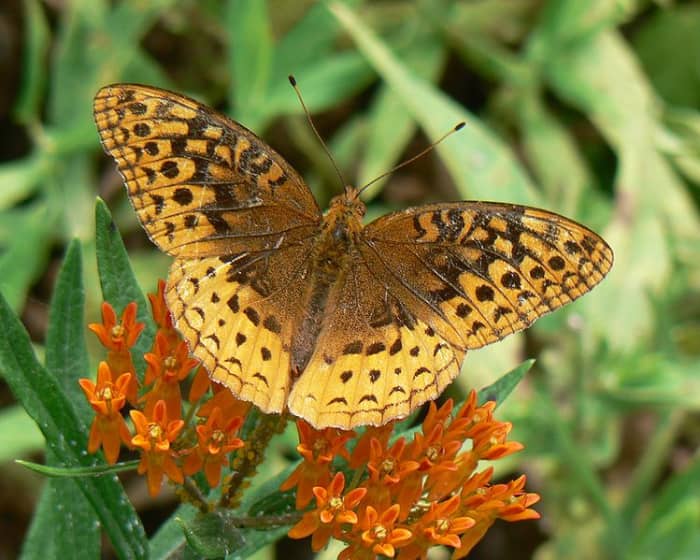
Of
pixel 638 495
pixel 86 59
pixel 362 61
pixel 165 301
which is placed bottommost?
pixel 638 495

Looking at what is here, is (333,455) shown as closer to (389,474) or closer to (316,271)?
(389,474)

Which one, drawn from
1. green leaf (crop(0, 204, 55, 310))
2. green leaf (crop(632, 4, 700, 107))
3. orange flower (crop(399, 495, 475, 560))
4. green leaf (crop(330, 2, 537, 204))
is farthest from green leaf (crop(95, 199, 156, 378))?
green leaf (crop(632, 4, 700, 107))

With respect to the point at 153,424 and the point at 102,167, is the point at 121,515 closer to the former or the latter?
the point at 153,424

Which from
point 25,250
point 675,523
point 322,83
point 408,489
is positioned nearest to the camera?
point 408,489

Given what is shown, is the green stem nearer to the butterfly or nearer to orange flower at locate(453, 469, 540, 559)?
the butterfly

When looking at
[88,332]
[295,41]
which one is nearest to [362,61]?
[295,41]

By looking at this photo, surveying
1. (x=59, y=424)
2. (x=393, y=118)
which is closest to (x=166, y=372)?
(x=59, y=424)
